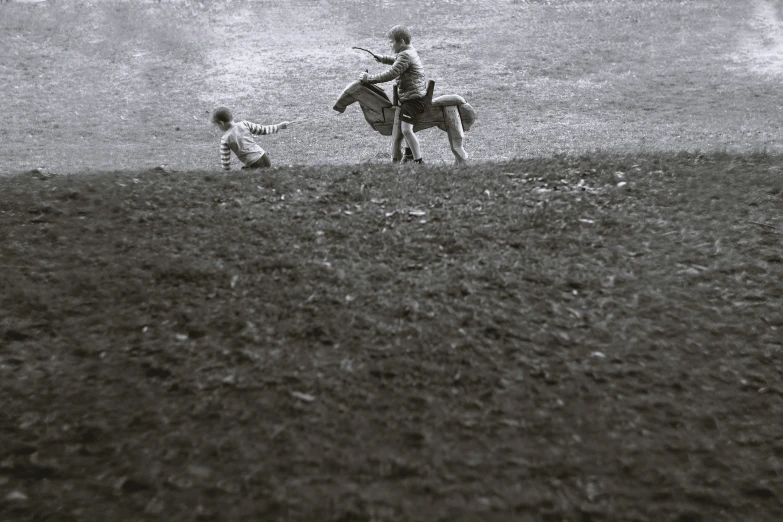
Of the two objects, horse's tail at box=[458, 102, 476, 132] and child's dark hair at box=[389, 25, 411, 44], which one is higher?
child's dark hair at box=[389, 25, 411, 44]

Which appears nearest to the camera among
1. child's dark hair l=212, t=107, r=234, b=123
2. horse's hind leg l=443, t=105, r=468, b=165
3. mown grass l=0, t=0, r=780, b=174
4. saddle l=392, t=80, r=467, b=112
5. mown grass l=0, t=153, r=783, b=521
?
mown grass l=0, t=153, r=783, b=521

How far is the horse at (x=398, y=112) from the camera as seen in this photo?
7.89 metres

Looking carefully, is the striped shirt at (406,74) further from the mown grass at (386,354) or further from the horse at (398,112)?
the mown grass at (386,354)

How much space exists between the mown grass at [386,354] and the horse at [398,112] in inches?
110

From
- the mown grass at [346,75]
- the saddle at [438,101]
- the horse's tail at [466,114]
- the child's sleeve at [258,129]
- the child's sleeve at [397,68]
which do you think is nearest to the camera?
the child's sleeve at [397,68]

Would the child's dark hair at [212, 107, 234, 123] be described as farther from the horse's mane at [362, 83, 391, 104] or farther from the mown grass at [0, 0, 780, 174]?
the mown grass at [0, 0, 780, 174]

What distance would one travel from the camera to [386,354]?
340cm

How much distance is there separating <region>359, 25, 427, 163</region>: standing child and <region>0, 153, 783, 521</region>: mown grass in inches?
102

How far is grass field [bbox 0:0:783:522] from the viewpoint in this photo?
2.75 m

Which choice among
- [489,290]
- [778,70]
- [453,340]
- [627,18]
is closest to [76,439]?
[453,340]

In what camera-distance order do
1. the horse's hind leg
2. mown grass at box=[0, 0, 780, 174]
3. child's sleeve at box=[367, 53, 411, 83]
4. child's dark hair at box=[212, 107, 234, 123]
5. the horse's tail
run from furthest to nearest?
mown grass at box=[0, 0, 780, 174] < the horse's tail < the horse's hind leg < child's dark hair at box=[212, 107, 234, 123] < child's sleeve at box=[367, 53, 411, 83]

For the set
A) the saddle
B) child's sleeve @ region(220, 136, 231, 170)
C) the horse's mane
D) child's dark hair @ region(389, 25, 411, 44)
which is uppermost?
child's dark hair @ region(389, 25, 411, 44)

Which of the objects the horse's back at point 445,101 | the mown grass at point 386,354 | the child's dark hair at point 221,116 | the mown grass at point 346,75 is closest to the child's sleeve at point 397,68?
the horse's back at point 445,101

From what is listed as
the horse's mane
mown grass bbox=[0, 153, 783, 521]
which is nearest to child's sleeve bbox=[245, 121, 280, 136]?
the horse's mane
